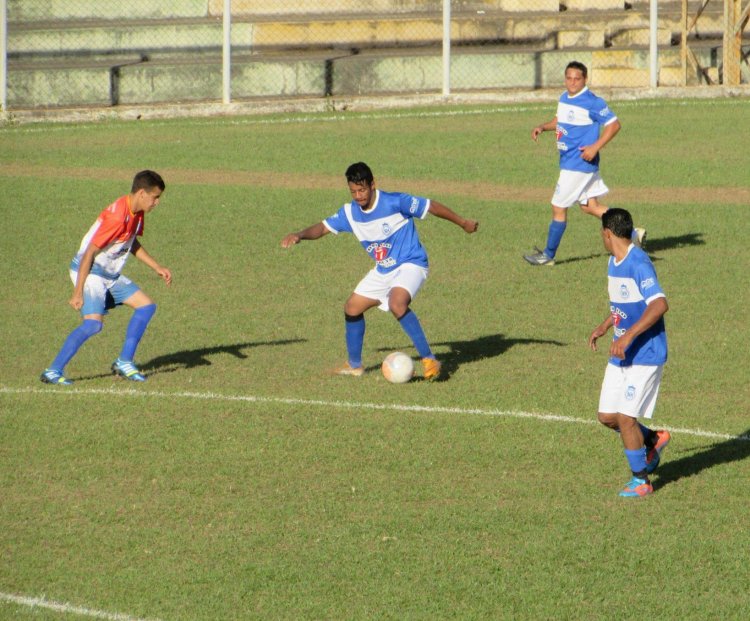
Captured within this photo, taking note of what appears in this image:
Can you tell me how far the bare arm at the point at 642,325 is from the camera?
8.17 meters

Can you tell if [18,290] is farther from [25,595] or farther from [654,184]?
[654,184]

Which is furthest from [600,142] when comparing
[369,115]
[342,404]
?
[369,115]

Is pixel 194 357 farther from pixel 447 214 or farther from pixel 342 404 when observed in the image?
pixel 447 214

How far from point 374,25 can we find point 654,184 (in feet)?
36.2

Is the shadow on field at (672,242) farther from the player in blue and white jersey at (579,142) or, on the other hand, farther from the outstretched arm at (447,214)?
the outstretched arm at (447,214)

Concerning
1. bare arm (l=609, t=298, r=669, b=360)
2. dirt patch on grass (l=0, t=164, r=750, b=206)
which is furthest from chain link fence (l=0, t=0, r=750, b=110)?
bare arm (l=609, t=298, r=669, b=360)

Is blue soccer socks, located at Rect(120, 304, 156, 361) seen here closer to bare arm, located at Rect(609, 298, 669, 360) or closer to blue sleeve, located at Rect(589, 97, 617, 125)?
bare arm, located at Rect(609, 298, 669, 360)

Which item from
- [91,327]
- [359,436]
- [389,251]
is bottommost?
[359,436]

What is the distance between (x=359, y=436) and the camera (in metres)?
9.94

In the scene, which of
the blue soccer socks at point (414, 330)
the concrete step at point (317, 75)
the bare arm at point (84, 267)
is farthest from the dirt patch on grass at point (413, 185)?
the bare arm at point (84, 267)

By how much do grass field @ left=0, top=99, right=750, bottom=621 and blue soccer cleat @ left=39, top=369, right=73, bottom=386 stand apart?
3.9 inches

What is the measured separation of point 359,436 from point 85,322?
265cm

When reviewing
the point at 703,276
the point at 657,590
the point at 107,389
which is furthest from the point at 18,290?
the point at 657,590

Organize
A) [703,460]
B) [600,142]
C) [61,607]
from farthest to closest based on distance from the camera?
[600,142] < [703,460] < [61,607]
